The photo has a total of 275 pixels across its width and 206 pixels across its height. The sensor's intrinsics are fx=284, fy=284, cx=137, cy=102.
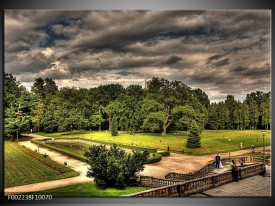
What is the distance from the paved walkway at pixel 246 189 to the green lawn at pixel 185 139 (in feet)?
3.74

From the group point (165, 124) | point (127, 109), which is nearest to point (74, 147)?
point (127, 109)

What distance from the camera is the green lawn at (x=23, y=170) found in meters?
8.62

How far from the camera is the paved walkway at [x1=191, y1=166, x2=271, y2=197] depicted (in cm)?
834

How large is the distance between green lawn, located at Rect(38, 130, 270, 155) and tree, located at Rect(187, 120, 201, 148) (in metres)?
0.13

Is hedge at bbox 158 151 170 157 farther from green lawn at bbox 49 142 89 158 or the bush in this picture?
green lawn at bbox 49 142 89 158

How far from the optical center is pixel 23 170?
29.2 feet

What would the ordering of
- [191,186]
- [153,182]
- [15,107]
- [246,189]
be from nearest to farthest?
[191,186]
[246,189]
[153,182]
[15,107]

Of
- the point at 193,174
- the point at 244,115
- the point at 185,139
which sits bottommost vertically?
the point at 193,174

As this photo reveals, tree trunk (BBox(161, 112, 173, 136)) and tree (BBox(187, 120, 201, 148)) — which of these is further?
tree trunk (BBox(161, 112, 173, 136))

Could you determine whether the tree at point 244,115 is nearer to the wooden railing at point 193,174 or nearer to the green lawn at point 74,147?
the wooden railing at point 193,174

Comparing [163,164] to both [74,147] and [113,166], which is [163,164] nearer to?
[113,166]

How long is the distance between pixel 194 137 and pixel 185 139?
1.02ft

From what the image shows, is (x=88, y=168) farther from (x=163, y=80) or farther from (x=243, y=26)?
(x=243, y=26)

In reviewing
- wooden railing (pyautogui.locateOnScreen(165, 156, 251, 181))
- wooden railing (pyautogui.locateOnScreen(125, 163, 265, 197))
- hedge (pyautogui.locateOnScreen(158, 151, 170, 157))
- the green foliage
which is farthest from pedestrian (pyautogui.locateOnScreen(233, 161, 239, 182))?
the green foliage
